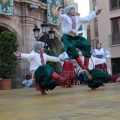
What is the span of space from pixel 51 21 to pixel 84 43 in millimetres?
11692

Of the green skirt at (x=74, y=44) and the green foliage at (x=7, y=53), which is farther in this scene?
the green foliage at (x=7, y=53)

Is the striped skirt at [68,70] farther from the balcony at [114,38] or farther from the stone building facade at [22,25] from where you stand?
the balcony at [114,38]

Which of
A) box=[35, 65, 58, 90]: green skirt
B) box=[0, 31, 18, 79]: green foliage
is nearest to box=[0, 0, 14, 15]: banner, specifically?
box=[0, 31, 18, 79]: green foliage

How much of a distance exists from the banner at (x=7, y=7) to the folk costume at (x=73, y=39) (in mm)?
8972

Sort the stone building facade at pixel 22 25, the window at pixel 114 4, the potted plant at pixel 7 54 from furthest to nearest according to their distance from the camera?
the window at pixel 114 4
the stone building facade at pixel 22 25
the potted plant at pixel 7 54

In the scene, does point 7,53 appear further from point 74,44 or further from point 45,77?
point 45,77

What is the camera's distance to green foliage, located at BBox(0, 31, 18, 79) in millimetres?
12398

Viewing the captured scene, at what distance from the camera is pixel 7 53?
12523mm

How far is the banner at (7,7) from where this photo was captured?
1452 cm

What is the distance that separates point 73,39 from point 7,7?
9510 mm

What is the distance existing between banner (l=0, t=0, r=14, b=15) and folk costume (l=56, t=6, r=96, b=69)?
897 centimetres

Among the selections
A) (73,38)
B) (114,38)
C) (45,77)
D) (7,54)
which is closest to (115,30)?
(114,38)

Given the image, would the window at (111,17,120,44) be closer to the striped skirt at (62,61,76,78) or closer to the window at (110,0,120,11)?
the window at (110,0,120,11)

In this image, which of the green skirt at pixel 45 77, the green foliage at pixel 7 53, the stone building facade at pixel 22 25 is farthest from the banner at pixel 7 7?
the green skirt at pixel 45 77
